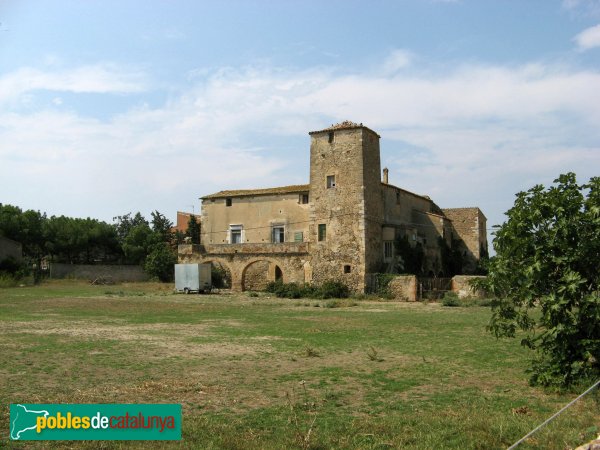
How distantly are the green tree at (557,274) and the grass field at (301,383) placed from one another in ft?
2.78

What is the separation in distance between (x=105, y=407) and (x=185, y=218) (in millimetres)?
64052

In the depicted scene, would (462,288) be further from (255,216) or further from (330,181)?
(255,216)

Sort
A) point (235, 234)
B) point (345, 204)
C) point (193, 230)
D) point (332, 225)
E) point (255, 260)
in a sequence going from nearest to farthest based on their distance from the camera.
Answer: point (345, 204) < point (332, 225) < point (255, 260) < point (235, 234) < point (193, 230)

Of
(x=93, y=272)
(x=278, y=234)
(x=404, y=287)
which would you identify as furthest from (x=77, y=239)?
(x=404, y=287)

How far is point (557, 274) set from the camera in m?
10.0

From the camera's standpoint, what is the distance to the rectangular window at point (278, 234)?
47.8 m

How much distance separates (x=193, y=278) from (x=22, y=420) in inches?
1411

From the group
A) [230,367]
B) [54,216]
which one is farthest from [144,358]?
[54,216]

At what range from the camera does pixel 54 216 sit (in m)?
63.6

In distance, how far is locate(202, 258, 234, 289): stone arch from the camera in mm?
47438

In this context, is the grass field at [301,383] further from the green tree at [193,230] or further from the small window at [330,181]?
the green tree at [193,230]

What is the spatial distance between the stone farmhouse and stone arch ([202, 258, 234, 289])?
14cm

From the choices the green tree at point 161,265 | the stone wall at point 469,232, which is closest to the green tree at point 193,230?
the green tree at point 161,265

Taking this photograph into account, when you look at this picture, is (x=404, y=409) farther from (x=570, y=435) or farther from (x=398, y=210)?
(x=398, y=210)
